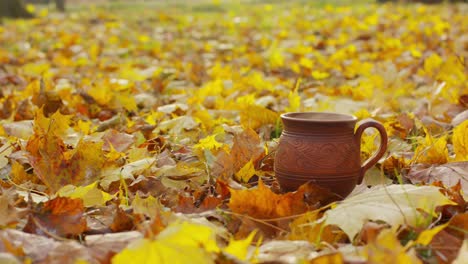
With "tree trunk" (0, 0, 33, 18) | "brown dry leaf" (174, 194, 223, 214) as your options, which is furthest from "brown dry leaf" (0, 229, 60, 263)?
"tree trunk" (0, 0, 33, 18)

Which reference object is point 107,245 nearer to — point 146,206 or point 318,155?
point 146,206

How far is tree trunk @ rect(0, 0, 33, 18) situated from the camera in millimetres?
10551

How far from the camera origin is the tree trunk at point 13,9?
34.6 feet

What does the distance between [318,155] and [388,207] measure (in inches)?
12.7

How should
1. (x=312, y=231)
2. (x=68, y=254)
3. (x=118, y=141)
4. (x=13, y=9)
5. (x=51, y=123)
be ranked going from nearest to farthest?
(x=68, y=254) < (x=312, y=231) < (x=51, y=123) < (x=118, y=141) < (x=13, y=9)

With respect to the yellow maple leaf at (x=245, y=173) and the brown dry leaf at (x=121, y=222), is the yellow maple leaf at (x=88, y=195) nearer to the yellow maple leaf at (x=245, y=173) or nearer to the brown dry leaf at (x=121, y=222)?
the brown dry leaf at (x=121, y=222)

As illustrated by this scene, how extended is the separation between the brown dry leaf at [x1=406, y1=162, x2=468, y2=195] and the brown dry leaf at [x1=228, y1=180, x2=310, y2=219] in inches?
18.5

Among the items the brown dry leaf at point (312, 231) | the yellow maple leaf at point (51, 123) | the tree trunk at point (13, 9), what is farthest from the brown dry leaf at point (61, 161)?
the tree trunk at point (13, 9)

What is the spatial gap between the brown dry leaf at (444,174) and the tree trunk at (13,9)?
31.1 feet

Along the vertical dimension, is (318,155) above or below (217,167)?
above

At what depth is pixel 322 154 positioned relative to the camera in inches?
73.1

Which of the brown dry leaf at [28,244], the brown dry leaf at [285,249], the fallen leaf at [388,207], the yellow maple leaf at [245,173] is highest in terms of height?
the fallen leaf at [388,207]

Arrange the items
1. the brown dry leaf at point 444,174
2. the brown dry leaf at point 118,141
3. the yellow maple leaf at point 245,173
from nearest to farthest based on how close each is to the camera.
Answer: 1. the brown dry leaf at point 444,174
2. the yellow maple leaf at point 245,173
3. the brown dry leaf at point 118,141

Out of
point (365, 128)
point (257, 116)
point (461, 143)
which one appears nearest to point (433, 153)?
point (461, 143)
